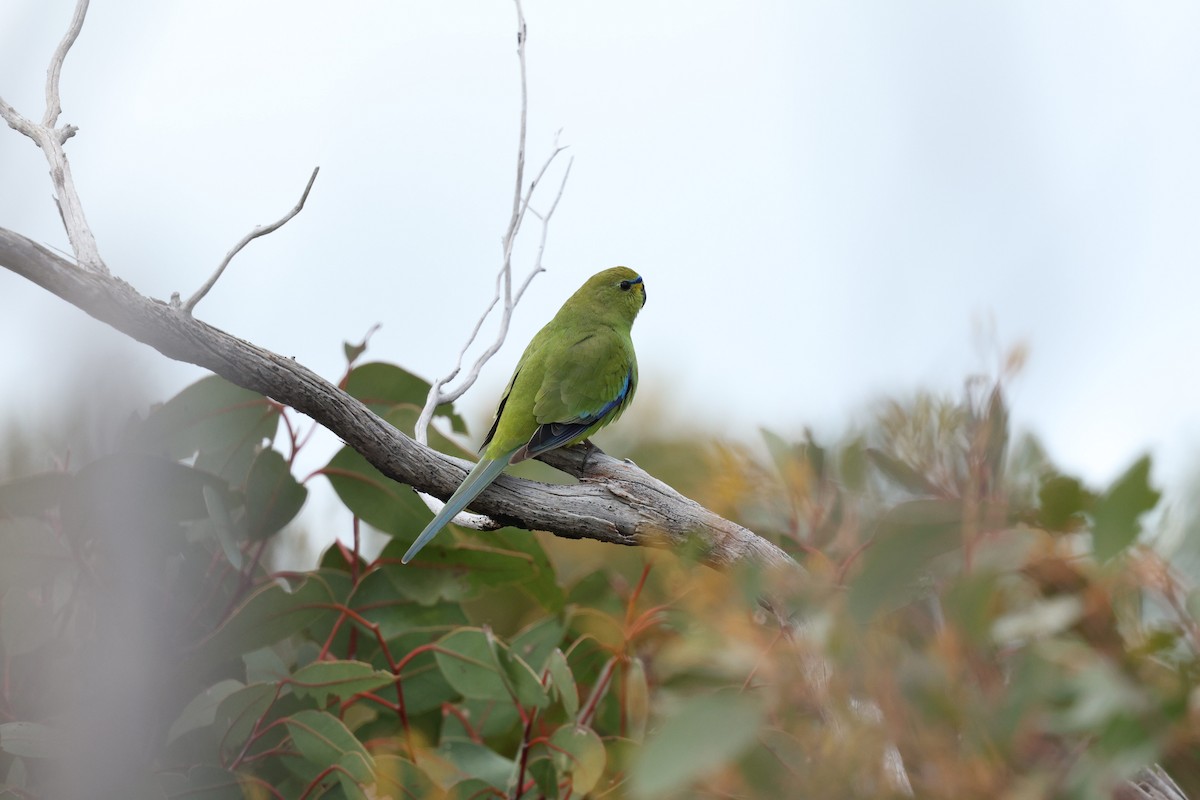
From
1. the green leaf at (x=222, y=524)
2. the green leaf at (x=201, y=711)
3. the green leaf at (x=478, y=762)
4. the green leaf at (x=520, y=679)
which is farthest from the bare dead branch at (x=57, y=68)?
the green leaf at (x=478, y=762)

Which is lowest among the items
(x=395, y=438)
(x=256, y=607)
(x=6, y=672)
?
(x=6, y=672)

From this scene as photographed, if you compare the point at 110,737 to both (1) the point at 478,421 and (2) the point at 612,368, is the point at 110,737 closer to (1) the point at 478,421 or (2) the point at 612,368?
(2) the point at 612,368

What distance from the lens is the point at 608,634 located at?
199 cm

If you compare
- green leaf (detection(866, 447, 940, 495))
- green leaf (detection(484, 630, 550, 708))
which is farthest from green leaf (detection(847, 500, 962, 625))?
green leaf (detection(484, 630, 550, 708))

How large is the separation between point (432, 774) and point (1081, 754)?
143 cm

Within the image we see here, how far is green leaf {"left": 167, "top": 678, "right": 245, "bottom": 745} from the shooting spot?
1.81m

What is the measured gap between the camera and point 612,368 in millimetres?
2494

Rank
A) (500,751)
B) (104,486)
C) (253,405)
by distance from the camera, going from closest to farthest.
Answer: (104,486), (253,405), (500,751)

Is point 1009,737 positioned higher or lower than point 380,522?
higher

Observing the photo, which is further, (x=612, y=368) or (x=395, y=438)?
(x=612, y=368)

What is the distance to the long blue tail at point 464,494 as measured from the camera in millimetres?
1817

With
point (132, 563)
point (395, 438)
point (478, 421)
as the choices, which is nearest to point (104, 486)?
point (132, 563)

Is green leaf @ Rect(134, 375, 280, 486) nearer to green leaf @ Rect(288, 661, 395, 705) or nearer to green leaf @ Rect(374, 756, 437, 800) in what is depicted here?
green leaf @ Rect(288, 661, 395, 705)

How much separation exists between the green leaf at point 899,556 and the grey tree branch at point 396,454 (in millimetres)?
686
